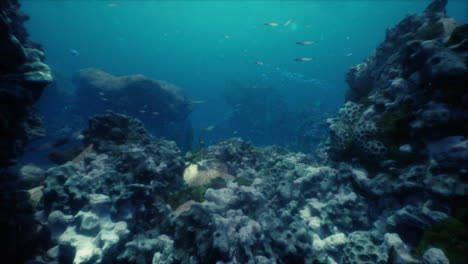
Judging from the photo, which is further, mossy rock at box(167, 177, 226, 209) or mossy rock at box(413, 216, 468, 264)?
mossy rock at box(167, 177, 226, 209)

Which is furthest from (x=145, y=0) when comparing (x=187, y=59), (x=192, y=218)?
(x=187, y=59)

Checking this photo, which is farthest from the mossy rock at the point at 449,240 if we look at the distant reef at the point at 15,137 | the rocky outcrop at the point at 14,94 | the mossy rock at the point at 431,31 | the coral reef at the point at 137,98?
the coral reef at the point at 137,98

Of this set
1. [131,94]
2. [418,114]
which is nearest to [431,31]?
[418,114]

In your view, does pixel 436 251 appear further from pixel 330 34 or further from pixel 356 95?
pixel 330 34

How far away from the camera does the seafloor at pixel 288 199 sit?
2.98 m

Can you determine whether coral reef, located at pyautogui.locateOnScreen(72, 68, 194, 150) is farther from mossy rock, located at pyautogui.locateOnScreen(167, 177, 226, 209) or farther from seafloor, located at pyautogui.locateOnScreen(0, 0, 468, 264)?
seafloor, located at pyautogui.locateOnScreen(0, 0, 468, 264)

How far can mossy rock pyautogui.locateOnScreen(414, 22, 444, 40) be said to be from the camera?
561 centimetres

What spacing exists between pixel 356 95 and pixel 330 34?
123 metres

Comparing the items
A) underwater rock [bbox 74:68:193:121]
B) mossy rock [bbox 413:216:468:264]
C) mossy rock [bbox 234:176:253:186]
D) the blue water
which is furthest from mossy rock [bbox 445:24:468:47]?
the blue water

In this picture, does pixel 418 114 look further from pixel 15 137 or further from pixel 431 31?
pixel 15 137

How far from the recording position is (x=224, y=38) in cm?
12631

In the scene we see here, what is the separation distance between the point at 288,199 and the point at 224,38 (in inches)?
5324

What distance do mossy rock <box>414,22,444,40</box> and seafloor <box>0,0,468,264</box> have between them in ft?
0.41

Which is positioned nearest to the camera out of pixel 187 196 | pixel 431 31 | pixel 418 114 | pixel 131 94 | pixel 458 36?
pixel 418 114
